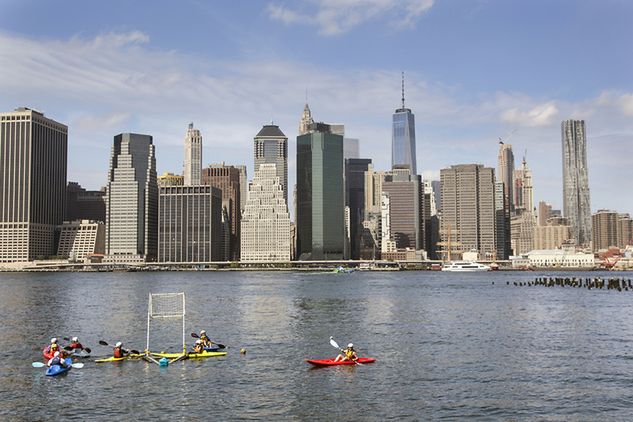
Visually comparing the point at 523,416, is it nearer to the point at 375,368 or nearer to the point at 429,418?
the point at 429,418

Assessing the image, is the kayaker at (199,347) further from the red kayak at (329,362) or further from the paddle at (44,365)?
the red kayak at (329,362)

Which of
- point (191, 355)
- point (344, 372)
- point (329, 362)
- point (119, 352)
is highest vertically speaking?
point (119, 352)

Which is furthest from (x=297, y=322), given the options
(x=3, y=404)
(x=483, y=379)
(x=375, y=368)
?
(x=3, y=404)

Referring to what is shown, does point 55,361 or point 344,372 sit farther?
point 344,372

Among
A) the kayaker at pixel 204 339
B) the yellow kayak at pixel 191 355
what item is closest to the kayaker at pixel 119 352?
the yellow kayak at pixel 191 355

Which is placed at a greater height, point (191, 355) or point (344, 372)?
point (191, 355)

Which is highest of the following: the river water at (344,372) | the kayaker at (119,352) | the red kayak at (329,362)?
the kayaker at (119,352)

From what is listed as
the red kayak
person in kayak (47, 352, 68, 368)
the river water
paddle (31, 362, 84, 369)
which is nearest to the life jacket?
person in kayak (47, 352, 68, 368)

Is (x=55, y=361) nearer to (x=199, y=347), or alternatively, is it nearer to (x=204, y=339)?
(x=199, y=347)

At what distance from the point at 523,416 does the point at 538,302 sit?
90898 millimetres

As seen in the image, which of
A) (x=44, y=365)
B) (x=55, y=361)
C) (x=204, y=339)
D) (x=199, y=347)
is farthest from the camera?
(x=204, y=339)

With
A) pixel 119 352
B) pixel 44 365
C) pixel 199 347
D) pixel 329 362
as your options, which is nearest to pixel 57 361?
pixel 44 365

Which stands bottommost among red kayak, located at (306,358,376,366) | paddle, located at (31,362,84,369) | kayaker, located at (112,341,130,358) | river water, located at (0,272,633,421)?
river water, located at (0,272,633,421)

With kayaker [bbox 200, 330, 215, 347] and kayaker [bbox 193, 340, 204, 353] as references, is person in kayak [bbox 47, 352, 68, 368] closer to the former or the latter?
kayaker [bbox 193, 340, 204, 353]
